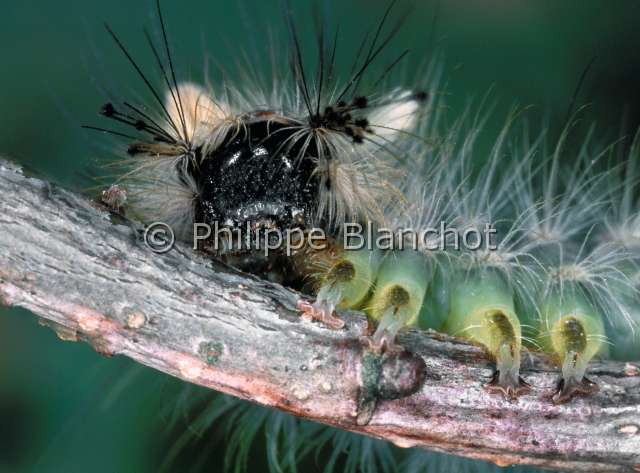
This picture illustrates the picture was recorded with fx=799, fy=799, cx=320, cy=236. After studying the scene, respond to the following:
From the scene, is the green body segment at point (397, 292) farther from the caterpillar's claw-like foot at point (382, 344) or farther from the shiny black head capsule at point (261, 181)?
the shiny black head capsule at point (261, 181)

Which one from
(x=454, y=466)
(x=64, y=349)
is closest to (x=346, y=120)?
(x=454, y=466)

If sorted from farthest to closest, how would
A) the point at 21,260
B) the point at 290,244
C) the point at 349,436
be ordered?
the point at 349,436, the point at 290,244, the point at 21,260

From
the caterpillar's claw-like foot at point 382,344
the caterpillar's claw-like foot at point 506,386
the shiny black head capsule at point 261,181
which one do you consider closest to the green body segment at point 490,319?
the caterpillar's claw-like foot at point 506,386

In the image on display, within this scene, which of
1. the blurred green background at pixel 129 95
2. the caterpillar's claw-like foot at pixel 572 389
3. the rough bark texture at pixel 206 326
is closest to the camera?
the rough bark texture at pixel 206 326

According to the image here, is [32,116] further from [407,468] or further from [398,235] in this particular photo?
[407,468]

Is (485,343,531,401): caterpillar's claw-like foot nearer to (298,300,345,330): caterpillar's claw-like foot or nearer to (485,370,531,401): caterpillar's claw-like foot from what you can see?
(485,370,531,401): caterpillar's claw-like foot

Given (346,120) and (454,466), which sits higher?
(346,120)

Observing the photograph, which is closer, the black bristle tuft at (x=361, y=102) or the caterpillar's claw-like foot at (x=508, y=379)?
the caterpillar's claw-like foot at (x=508, y=379)
